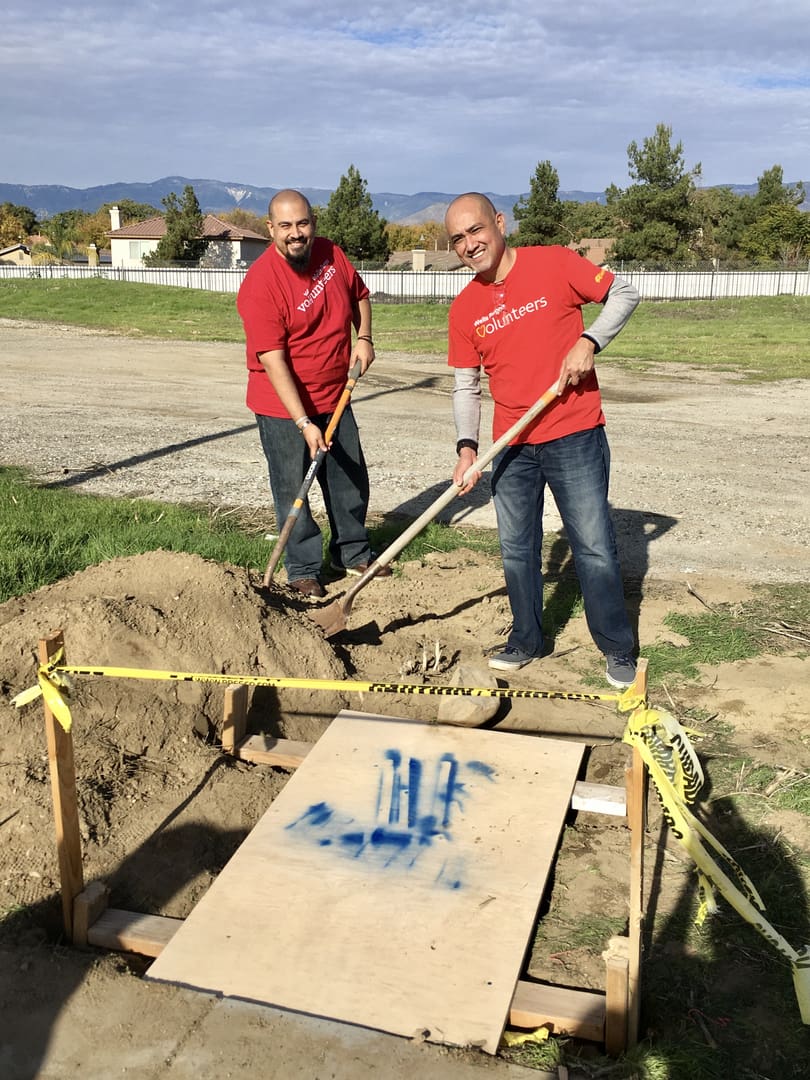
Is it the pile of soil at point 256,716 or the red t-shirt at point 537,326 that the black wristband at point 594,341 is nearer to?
the red t-shirt at point 537,326

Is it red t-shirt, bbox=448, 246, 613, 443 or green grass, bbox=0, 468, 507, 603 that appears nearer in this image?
red t-shirt, bbox=448, 246, 613, 443

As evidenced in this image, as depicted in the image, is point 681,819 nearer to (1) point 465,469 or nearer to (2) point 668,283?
(1) point 465,469

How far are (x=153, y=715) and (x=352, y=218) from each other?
53591 mm

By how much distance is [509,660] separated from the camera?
4742mm

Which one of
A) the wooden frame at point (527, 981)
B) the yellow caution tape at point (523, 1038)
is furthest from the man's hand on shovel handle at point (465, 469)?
the yellow caution tape at point (523, 1038)

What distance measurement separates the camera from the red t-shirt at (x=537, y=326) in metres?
4.13

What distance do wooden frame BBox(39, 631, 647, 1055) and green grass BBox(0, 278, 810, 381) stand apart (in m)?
15.3

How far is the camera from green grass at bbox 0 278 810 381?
19.5 m

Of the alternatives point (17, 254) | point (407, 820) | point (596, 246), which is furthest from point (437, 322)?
point (17, 254)

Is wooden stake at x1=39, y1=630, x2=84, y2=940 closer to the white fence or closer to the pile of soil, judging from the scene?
the pile of soil

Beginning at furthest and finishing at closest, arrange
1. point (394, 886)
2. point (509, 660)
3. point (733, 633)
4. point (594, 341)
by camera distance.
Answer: point (733, 633) < point (509, 660) < point (594, 341) < point (394, 886)

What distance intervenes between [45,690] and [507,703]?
225 centimetres

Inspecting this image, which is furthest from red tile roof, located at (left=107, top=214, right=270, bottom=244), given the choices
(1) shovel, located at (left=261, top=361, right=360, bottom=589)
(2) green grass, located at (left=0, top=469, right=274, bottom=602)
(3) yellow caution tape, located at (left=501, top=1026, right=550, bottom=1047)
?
(3) yellow caution tape, located at (left=501, top=1026, right=550, bottom=1047)

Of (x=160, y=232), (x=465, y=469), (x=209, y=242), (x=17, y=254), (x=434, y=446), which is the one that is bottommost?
(x=434, y=446)
